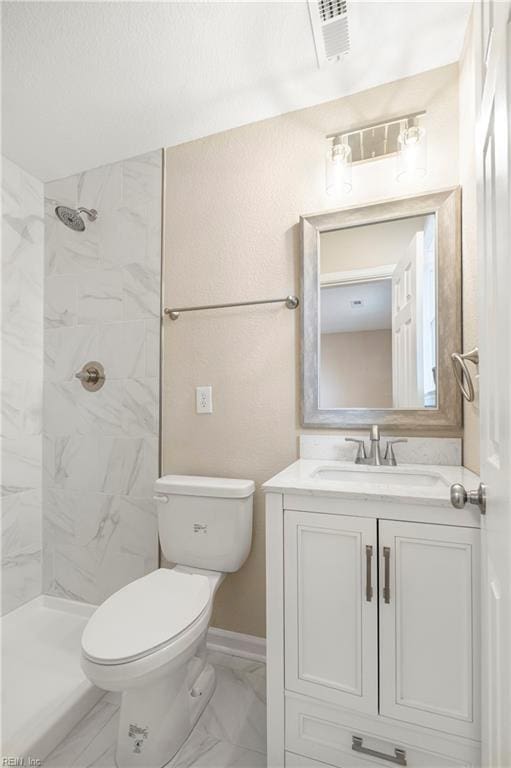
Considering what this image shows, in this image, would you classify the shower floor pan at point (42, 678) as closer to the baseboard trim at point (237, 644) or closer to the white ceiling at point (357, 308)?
the baseboard trim at point (237, 644)

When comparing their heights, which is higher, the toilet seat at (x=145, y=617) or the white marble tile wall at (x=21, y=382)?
the white marble tile wall at (x=21, y=382)

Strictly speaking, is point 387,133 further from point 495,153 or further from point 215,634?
→ point 215,634

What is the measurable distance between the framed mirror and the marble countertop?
0.17 metres

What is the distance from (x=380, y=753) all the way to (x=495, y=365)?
104cm

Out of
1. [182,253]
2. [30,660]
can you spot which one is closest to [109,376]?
[182,253]

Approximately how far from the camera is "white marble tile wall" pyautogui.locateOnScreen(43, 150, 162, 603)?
187 cm

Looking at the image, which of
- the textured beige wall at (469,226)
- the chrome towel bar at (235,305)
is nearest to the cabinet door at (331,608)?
the textured beige wall at (469,226)

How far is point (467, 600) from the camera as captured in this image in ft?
2.97

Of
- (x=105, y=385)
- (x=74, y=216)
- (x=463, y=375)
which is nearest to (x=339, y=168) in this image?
(x=463, y=375)

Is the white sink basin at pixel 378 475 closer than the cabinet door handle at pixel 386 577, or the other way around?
the cabinet door handle at pixel 386 577

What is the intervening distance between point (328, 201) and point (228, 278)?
21.0 inches

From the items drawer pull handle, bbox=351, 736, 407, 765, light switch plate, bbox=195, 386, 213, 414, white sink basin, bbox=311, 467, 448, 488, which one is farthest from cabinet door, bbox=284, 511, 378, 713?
light switch plate, bbox=195, 386, 213, 414

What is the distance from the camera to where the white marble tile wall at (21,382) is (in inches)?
75.7

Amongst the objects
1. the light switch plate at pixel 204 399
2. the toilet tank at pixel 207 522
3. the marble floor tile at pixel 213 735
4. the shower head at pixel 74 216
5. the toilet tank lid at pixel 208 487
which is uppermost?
the shower head at pixel 74 216
